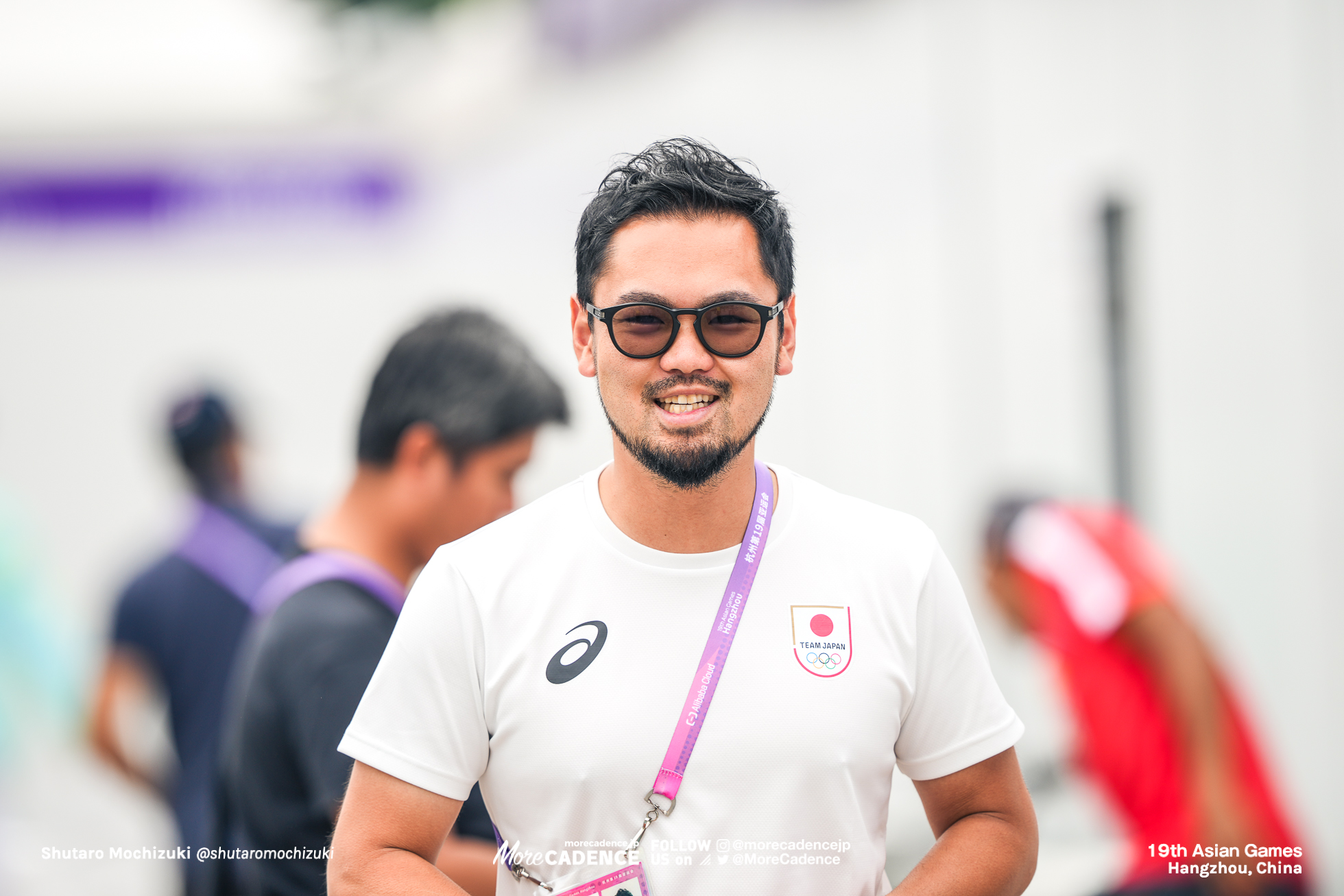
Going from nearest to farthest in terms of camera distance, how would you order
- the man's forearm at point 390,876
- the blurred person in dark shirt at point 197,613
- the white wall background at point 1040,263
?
the man's forearm at point 390,876 < the blurred person in dark shirt at point 197,613 < the white wall background at point 1040,263

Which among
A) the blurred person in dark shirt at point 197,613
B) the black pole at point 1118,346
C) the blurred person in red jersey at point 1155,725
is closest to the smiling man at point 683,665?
the blurred person in red jersey at point 1155,725

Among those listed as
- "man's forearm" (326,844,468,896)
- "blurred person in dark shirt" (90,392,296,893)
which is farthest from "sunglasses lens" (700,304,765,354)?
"blurred person in dark shirt" (90,392,296,893)

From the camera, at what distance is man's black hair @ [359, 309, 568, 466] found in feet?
7.11

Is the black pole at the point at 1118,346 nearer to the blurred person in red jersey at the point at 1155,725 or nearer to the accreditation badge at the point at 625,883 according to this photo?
the blurred person in red jersey at the point at 1155,725

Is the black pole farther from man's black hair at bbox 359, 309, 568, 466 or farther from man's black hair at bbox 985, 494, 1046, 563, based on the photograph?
man's black hair at bbox 359, 309, 568, 466

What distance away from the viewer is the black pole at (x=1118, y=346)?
5211mm

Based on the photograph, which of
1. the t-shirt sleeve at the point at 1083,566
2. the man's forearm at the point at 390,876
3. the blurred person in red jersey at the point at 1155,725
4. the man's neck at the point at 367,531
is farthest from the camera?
the t-shirt sleeve at the point at 1083,566

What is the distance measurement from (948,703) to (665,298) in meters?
0.72

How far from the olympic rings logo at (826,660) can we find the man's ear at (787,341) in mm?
424

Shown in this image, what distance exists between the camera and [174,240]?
24.2 feet

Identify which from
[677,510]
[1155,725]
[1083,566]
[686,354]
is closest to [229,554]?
[677,510]

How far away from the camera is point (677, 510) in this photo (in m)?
1.65

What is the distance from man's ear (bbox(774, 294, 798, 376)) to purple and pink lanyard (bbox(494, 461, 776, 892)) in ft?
0.63

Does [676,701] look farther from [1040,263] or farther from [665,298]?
[1040,263]
